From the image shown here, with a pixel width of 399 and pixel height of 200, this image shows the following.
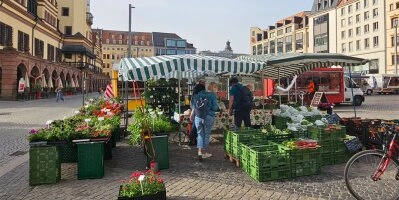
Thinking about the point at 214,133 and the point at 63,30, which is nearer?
the point at 214,133

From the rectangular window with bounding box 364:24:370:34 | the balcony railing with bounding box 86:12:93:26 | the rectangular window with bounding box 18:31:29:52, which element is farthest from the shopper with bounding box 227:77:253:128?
the balcony railing with bounding box 86:12:93:26

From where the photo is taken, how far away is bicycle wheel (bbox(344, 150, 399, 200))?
5.23 metres

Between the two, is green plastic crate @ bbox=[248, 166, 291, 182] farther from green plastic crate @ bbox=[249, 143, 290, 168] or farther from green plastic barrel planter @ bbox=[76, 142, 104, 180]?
green plastic barrel planter @ bbox=[76, 142, 104, 180]

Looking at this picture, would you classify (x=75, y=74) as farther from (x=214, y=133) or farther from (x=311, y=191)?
(x=311, y=191)

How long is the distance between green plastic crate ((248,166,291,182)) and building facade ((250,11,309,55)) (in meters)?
83.6

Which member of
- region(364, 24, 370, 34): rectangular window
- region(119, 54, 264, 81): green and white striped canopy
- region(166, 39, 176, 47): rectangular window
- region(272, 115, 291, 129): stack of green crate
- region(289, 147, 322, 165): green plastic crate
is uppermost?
region(166, 39, 176, 47): rectangular window

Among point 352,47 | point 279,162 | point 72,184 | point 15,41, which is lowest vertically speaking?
point 72,184

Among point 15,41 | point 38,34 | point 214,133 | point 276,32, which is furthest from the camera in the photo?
point 276,32

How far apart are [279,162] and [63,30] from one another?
216ft

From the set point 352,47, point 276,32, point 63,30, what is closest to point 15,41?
point 63,30

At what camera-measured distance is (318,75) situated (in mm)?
24453

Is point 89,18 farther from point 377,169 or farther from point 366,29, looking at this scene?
point 377,169

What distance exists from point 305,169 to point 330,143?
148 centimetres

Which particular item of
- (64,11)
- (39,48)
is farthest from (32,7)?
(64,11)
